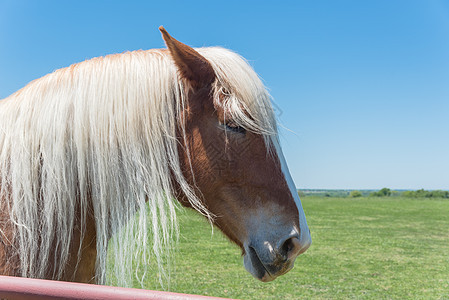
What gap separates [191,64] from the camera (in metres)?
1.23

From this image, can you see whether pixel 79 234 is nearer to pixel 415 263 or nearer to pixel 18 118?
pixel 18 118

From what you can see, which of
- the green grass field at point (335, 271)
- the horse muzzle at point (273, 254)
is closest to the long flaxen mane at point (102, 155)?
the horse muzzle at point (273, 254)

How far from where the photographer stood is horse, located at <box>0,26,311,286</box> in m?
1.14

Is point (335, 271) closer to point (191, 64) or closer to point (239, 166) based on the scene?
point (239, 166)

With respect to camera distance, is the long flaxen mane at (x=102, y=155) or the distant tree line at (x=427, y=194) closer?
the long flaxen mane at (x=102, y=155)

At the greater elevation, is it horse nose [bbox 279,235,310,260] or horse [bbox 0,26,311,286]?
horse [bbox 0,26,311,286]

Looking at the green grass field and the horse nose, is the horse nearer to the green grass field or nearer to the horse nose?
the horse nose

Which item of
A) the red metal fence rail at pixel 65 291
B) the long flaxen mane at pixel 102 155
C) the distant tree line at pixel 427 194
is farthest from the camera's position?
the distant tree line at pixel 427 194

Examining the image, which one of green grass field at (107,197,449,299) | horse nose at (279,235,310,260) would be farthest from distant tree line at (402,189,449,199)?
horse nose at (279,235,310,260)

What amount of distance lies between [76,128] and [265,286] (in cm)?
441

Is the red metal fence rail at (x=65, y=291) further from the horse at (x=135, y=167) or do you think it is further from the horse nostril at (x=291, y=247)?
the horse nostril at (x=291, y=247)

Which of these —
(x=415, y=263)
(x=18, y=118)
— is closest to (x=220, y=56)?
(x=18, y=118)

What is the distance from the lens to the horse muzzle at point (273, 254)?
114cm

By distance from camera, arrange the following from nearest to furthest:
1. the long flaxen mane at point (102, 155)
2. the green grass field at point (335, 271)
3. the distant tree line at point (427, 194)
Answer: the long flaxen mane at point (102, 155), the green grass field at point (335, 271), the distant tree line at point (427, 194)
